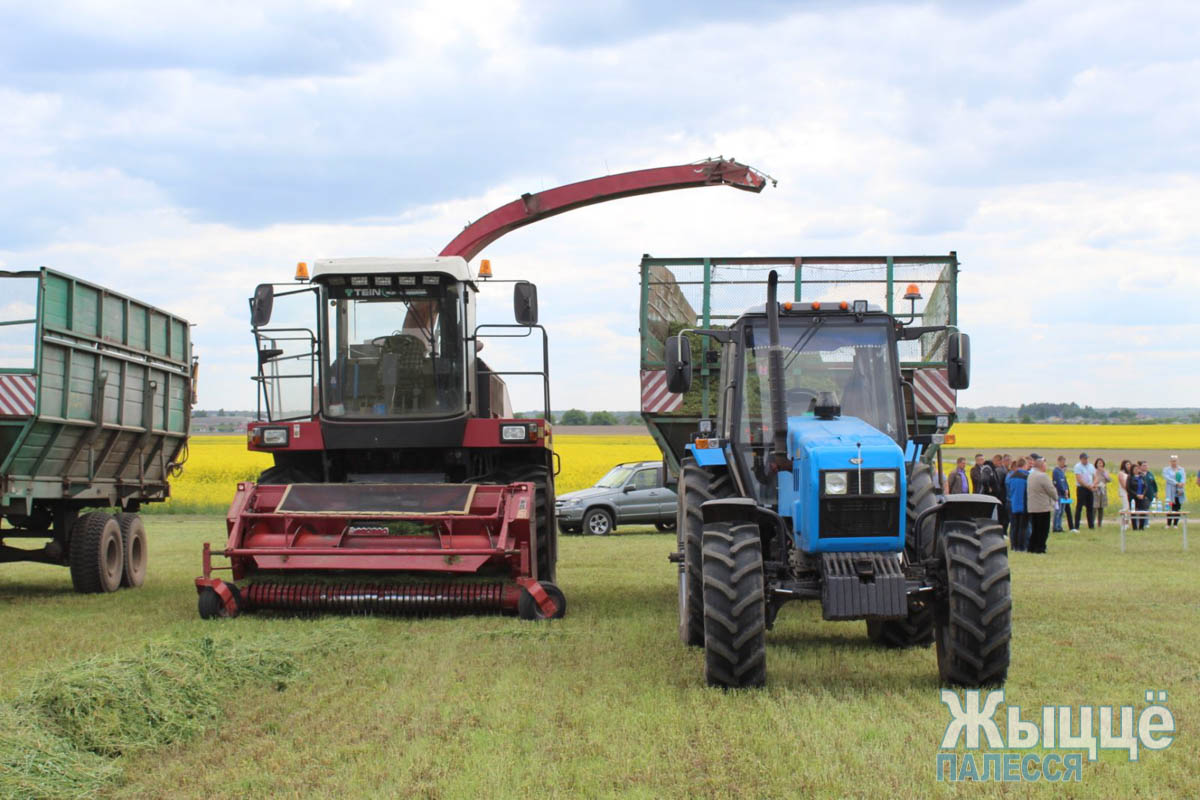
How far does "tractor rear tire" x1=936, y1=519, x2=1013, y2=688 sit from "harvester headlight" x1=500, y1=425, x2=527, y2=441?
16.2ft

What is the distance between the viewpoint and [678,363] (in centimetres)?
880

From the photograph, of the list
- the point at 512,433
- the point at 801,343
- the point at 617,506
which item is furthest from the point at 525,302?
the point at 617,506

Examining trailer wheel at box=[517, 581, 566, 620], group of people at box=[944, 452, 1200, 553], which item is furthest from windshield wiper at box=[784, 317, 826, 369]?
group of people at box=[944, 452, 1200, 553]

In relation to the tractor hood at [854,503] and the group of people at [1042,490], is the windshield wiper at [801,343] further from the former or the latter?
the group of people at [1042,490]

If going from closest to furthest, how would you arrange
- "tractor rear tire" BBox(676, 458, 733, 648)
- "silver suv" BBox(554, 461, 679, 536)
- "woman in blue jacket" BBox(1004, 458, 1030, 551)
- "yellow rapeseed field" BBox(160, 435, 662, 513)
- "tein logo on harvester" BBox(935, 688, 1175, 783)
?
"tein logo on harvester" BBox(935, 688, 1175, 783) < "tractor rear tire" BBox(676, 458, 733, 648) < "woman in blue jacket" BBox(1004, 458, 1030, 551) < "silver suv" BBox(554, 461, 679, 536) < "yellow rapeseed field" BBox(160, 435, 662, 513)

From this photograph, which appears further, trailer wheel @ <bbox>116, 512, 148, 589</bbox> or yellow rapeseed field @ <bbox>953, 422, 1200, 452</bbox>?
yellow rapeseed field @ <bbox>953, 422, 1200, 452</bbox>

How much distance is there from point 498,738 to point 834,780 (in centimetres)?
163

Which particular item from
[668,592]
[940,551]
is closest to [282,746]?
[940,551]

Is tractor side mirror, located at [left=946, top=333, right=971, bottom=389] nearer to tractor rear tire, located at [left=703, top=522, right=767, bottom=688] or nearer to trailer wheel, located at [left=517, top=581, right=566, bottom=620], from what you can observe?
tractor rear tire, located at [left=703, top=522, right=767, bottom=688]

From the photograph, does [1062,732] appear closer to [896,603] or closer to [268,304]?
[896,603]

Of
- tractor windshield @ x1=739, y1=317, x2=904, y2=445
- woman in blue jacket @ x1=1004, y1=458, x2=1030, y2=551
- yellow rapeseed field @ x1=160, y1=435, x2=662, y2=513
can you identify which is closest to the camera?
tractor windshield @ x1=739, y1=317, x2=904, y2=445

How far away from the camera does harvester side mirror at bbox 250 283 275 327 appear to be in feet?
36.4

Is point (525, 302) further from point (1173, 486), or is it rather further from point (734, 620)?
point (1173, 486)

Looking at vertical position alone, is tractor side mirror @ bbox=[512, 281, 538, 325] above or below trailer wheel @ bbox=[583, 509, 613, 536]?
above
